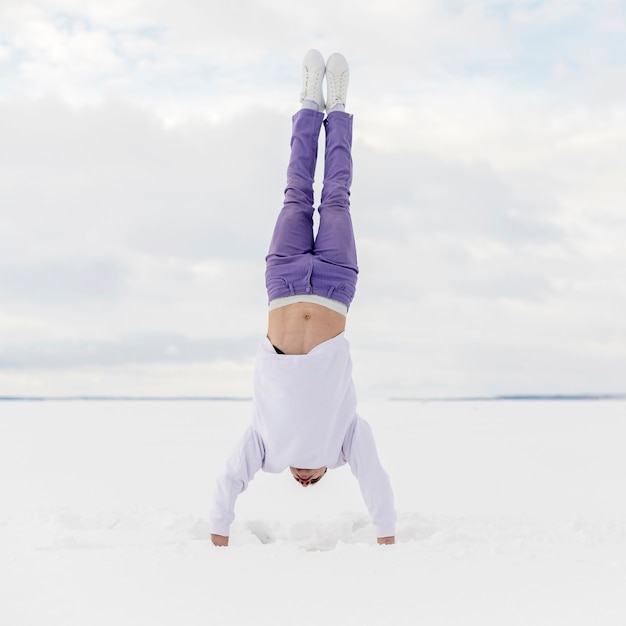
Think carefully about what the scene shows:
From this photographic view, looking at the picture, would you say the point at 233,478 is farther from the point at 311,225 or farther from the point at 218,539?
the point at 311,225

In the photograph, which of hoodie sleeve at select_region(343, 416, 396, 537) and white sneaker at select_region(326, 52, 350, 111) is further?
white sneaker at select_region(326, 52, 350, 111)

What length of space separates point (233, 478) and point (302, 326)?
1016 millimetres

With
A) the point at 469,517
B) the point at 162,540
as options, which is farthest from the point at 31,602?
the point at 469,517

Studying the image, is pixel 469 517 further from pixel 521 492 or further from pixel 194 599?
pixel 194 599

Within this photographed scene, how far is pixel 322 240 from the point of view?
4.77 metres

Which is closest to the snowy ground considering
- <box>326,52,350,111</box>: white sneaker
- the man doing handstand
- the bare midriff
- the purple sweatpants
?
the man doing handstand

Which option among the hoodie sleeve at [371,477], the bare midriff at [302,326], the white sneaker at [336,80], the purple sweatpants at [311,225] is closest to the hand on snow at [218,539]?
the hoodie sleeve at [371,477]

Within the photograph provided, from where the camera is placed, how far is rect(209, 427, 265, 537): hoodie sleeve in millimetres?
4379

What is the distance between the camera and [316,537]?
469 cm

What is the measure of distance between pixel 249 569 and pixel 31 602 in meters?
0.93

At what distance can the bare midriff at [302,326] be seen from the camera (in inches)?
176

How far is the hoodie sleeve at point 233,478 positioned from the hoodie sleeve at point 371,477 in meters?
0.56

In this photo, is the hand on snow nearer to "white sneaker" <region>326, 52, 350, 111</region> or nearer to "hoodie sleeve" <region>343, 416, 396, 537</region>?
"hoodie sleeve" <region>343, 416, 396, 537</region>

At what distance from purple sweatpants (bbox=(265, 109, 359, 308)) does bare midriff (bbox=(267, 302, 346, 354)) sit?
4.1 inches
